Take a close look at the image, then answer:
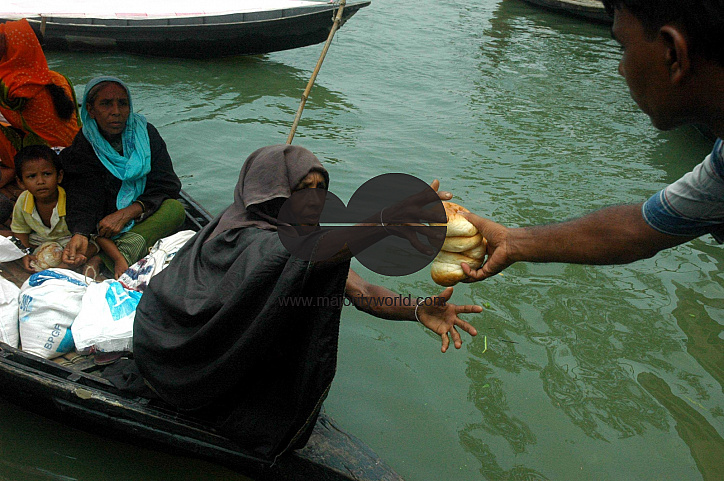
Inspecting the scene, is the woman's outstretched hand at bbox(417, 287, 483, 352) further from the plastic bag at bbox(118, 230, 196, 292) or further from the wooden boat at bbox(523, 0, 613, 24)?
the wooden boat at bbox(523, 0, 613, 24)

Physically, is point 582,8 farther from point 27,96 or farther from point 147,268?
point 147,268

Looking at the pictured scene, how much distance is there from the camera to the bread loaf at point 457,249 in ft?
6.54

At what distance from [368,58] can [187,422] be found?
365 inches

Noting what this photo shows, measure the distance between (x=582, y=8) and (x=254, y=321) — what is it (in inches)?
598

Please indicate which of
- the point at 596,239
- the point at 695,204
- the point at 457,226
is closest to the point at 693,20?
the point at 695,204

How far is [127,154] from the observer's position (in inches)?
150

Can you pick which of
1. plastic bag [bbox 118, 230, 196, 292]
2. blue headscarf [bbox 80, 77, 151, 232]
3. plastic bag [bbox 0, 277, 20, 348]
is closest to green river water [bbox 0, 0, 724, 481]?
plastic bag [bbox 0, 277, 20, 348]

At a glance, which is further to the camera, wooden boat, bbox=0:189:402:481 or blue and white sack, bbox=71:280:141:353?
blue and white sack, bbox=71:280:141:353

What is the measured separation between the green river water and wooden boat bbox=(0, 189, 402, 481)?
0.34 metres

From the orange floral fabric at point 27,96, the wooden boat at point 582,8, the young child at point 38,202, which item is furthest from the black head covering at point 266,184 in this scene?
the wooden boat at point 582,8

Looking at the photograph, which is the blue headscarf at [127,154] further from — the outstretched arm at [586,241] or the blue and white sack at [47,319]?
the outstretched arm at [586,241]

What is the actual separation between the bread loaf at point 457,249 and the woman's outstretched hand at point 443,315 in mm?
157

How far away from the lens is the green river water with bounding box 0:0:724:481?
3041 mm

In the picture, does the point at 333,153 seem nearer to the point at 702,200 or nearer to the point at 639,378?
the point at 639,378
